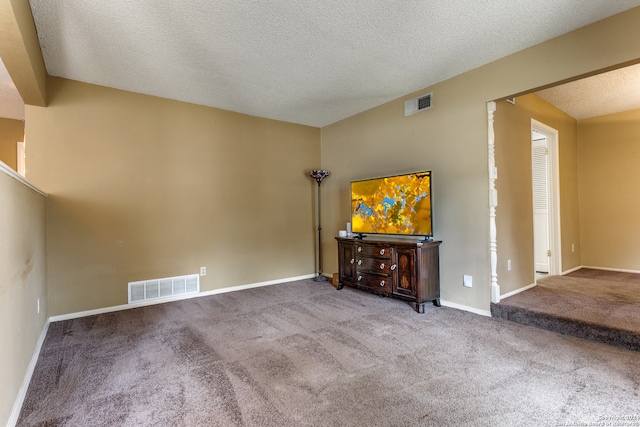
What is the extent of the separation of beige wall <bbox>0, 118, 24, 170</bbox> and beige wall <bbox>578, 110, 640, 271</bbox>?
355 inches

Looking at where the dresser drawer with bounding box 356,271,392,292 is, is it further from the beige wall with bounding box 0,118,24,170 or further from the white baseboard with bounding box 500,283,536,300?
the beige wall with bounding box 0,118,24,170

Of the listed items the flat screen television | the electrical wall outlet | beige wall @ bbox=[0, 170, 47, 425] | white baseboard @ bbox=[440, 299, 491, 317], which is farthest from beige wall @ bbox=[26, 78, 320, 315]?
the electrical wall outlet

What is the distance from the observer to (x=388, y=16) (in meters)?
2.34

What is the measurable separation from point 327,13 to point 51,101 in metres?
3.13

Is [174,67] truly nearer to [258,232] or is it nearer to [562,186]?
[258,232]

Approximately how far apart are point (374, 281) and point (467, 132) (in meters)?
2.03

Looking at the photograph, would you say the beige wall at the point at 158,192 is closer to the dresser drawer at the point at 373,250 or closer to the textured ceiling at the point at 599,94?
the dresser drawer at the point at 373,250

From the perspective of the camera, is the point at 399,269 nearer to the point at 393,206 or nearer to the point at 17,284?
the point at 393,206

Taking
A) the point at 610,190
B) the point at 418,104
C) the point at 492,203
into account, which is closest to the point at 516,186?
the point at 492,203

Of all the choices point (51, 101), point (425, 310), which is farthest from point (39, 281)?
point (425, 310)

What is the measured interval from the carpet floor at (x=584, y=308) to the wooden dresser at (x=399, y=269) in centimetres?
68

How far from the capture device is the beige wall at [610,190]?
177 inches

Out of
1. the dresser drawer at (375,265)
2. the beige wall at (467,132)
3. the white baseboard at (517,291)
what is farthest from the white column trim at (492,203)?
the dresser drawer at (375,265)

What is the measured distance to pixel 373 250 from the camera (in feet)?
12.3
